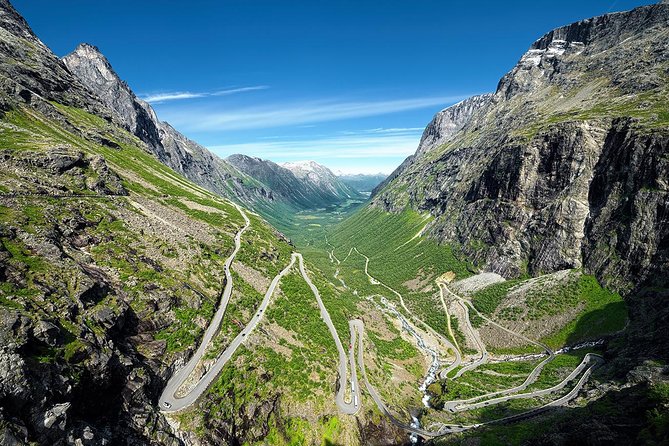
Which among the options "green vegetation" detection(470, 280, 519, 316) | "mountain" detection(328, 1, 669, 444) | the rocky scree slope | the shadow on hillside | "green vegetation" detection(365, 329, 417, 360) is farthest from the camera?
"green vegetation" detection(470, 280, 519, 316)

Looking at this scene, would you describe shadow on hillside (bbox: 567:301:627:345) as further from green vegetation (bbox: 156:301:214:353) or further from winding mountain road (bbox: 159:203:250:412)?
green vegetation (bbox: 156:301:214:353)

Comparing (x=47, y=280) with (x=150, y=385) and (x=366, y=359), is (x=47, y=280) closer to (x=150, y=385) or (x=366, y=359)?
(x=150, y=385)

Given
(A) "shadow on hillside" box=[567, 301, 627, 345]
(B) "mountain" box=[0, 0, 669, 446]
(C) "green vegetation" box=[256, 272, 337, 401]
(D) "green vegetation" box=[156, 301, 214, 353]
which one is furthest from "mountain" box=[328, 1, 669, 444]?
(D) "green vegetation" box=[156, 301, 214, 353]

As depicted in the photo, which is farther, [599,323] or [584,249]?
[584,249]

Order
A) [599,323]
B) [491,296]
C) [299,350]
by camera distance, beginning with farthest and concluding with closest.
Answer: [491,296] < [599,323] < [299,350]

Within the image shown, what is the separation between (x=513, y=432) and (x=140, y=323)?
2886 inches

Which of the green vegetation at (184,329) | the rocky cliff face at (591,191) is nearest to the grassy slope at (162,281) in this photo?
the green vegetation at (184,329)

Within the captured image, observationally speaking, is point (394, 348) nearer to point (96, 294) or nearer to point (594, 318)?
point (594, 318)

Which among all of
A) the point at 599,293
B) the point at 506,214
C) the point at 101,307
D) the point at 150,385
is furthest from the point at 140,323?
the point at 506,214

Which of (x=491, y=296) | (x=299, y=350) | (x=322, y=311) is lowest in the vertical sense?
(x=299, y=350)

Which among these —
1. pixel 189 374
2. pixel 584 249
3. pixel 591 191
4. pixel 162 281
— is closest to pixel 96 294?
pixel 162 281

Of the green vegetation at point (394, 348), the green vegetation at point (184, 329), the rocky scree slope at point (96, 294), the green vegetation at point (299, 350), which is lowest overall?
the green vegetation at point (394, 348)

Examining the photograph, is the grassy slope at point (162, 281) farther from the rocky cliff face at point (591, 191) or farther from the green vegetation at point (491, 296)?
the rocky cliff face at point (591, 191)

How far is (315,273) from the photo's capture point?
13500cm
